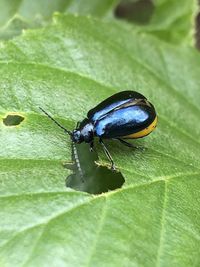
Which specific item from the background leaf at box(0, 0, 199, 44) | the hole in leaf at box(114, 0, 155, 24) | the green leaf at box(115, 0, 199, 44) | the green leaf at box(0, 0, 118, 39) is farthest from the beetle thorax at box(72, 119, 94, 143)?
the hole in leaf at box(114, 0, 155, 24)

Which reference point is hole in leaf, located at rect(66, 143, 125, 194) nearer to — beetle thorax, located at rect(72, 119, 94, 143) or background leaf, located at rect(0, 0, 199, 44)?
beetle thorax, located at rect(72, 119, 94, 143)

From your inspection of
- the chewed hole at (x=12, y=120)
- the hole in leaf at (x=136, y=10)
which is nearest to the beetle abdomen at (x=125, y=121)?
the chewed hole at (x=12, y=120)

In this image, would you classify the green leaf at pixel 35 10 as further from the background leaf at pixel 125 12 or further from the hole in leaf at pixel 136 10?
the hole in leaf at pixel 136 10

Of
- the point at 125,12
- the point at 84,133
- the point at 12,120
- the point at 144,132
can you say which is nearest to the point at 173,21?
the point at 125,12

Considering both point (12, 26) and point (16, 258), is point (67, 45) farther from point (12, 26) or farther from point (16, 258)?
point (16, 258)

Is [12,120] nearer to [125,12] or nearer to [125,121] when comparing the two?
[125,121]
